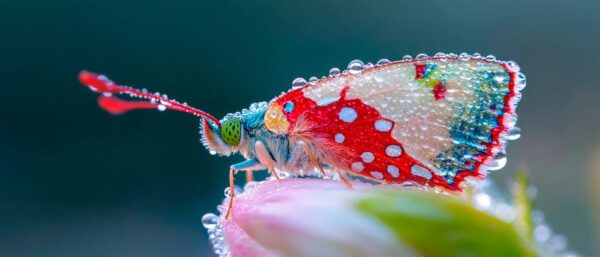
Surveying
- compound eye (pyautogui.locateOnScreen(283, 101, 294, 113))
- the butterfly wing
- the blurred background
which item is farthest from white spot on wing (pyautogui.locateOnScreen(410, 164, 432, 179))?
the blurred background

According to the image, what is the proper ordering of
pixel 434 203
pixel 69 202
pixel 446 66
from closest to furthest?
1. pixel 434 203
2. pixel 446 66
3. pixel 69 202

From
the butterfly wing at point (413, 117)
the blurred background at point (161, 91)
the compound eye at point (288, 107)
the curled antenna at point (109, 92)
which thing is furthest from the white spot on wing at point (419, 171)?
the blurred background at point (161, 91)

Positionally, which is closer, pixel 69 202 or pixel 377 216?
pixel 377 216

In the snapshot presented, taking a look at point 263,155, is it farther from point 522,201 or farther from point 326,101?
point 522,201

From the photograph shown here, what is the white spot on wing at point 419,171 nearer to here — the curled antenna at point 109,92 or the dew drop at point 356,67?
the dew drop at point 356,67

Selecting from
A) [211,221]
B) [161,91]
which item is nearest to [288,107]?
[211,221]

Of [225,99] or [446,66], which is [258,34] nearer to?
[225,99]

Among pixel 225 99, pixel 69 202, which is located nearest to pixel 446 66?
pixel 225 99

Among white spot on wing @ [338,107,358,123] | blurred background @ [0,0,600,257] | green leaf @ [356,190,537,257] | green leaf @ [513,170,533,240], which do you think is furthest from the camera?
blurred background @ [0,0,600,257]

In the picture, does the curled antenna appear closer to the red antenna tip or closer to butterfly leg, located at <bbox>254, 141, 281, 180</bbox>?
the red antenna tip
